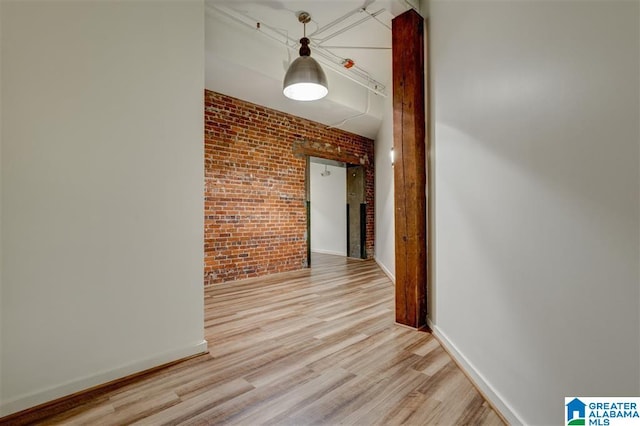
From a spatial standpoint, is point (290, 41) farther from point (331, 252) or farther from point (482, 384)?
point (331, 252)

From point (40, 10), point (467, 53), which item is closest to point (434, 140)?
point (467, 53)

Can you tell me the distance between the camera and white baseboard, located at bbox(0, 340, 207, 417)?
158 centimetres

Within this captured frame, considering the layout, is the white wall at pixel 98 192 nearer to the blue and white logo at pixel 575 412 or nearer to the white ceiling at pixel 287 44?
the white ceiling at pixel 287 44

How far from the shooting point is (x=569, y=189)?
3.60 feet

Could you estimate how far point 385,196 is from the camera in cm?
573

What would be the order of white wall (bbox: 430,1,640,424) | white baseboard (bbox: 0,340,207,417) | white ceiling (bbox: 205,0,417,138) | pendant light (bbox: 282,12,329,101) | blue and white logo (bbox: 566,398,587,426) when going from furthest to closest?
white ceiling (bbox: 205,0,417,138) → pendant light (bbox: 282,12,329,101) → white baseboard (bbox: 0,340,207,417) → blue and white logo (bbox: 566,398,587,426) → white wall (bbox: 430,1,640,424)

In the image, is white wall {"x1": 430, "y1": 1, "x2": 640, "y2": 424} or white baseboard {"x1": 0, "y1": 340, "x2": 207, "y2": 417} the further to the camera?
white baseboard {"x1": 0, "y1": 340, "x2": 207, "y2": 417}

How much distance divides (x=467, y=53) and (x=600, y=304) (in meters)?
1.68

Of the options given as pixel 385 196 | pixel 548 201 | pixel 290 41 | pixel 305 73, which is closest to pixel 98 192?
pixel 305 73

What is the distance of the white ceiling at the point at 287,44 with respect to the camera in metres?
3.39

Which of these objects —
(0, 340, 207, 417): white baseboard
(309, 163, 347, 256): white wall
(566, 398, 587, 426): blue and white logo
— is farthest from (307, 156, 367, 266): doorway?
(566, 398, 587, 426): blue and white logo

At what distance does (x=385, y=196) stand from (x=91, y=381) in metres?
4.88

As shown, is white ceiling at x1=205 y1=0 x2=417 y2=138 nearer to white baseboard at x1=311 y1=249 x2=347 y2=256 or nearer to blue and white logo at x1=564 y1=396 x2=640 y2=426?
blue and white logo at x1=564 y1=396 x2=640 y2=426

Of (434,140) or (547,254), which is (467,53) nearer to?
(434,140)
